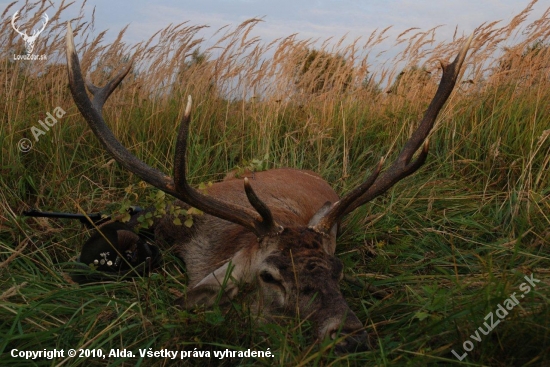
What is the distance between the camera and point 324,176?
4.95m

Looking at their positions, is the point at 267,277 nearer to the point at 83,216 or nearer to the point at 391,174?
the point at 391,174

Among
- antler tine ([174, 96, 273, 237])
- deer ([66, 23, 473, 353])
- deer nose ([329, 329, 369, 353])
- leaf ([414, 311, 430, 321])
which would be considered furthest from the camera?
antler tine ([174, 96, 273, 237])

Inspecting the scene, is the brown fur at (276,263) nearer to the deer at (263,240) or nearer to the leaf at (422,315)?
the deer at (263,240)

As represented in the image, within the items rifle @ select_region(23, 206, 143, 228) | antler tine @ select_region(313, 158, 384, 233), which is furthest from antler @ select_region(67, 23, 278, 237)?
rifle @ select_region(23, 206, 143, 228)

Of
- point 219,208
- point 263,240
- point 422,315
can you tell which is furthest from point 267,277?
point 422,315

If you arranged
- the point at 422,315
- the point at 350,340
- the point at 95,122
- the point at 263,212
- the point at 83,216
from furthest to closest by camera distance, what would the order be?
the point at 83,216 → the point at 95,122 → the point at 263,212 → the point at 422,315 → the point at 350,340

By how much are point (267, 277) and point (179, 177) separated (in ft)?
2.13

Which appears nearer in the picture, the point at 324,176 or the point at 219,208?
the point at 219,208

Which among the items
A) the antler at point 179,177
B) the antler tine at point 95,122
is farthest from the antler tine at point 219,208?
the antler tine at point 95,122

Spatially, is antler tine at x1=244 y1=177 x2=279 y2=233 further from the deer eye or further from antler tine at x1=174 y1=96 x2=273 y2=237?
the deer eye

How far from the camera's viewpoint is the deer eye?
8.51 feet

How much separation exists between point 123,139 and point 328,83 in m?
2.86

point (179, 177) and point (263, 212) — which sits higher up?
point (179, 177)

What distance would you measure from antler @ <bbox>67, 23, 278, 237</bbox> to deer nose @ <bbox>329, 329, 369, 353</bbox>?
694 millimetres
